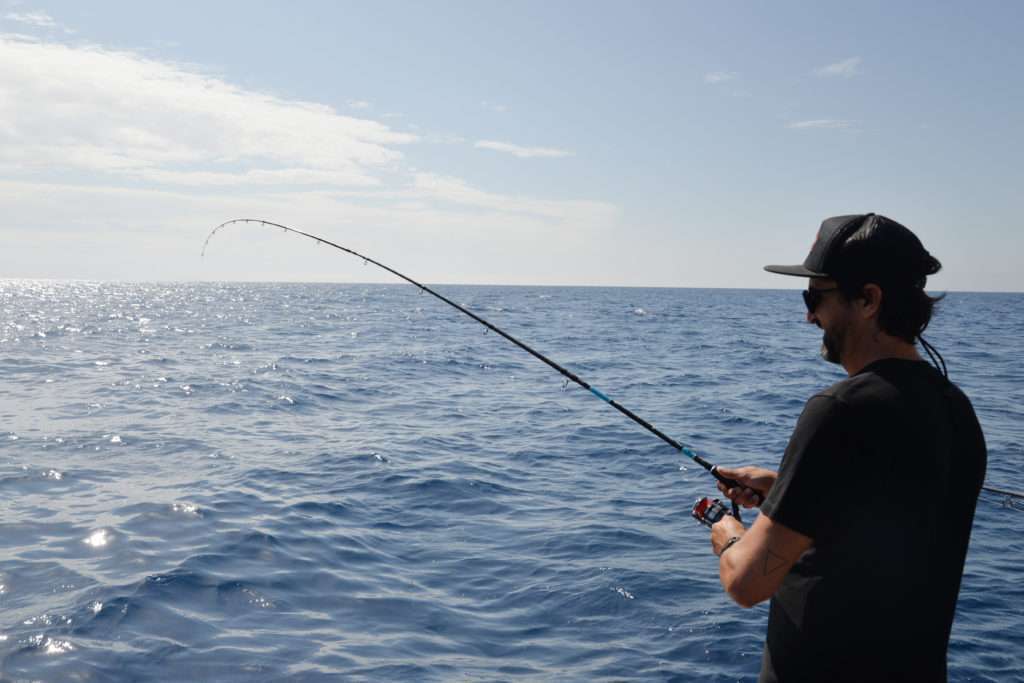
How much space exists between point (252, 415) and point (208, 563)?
7297mm

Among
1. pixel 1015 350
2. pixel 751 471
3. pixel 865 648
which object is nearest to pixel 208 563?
pixel 751 471

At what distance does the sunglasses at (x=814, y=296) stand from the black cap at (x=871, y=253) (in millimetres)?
47

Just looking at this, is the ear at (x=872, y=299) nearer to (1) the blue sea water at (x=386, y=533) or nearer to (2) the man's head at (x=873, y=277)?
(2) the man's head at (x=873, y=277)

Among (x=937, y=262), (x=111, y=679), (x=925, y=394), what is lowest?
(x=111, y=679)

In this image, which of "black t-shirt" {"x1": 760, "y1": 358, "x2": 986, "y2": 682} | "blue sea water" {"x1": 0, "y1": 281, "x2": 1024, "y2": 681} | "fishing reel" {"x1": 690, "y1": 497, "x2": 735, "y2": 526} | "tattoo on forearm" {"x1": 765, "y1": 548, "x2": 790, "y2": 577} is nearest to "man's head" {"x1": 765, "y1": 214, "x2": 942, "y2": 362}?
"black t-shirt" {"x1": 760, "y1": 358, "x2": 986, "y2": 682}

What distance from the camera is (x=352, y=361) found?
22922 millimetres

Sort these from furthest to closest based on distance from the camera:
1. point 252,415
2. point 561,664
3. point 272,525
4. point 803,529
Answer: point 252,415 → point 272,525 → point 561,664 → point 803,529

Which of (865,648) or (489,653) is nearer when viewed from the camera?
(865,648)

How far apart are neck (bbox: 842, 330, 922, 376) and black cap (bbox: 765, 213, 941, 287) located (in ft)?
0.50

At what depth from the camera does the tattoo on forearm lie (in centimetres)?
209

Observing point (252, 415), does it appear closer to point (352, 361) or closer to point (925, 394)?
point (352, 361)

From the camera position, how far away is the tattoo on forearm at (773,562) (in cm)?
209

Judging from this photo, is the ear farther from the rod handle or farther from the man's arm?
the rod handle

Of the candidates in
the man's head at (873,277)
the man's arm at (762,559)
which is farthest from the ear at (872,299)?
the man's arm at (762,559)
